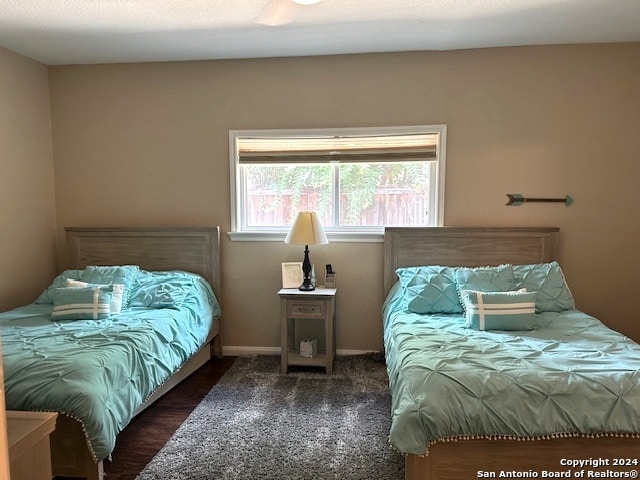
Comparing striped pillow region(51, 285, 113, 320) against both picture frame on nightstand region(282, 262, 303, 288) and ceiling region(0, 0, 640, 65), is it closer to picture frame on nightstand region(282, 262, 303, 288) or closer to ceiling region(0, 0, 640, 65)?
picture frame on nightstand region(282, 262, 303, 288)

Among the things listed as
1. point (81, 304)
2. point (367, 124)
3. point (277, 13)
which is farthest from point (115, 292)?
point (367, 124)

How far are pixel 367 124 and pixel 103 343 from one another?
8.08ft

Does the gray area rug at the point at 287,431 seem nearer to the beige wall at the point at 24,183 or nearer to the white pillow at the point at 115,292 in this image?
the white pillow at the point at 115,292

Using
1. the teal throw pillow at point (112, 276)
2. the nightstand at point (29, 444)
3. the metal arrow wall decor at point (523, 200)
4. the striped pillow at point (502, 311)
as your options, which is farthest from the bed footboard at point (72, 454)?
the metal arrow wall decor at point (523, 200)

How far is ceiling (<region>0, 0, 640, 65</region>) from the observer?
262cm

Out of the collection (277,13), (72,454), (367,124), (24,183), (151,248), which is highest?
(277,13)

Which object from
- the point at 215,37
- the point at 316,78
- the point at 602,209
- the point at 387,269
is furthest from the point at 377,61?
the point at 602,209

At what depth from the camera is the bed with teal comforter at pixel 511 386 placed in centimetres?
173

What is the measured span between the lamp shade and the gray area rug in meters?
1.01

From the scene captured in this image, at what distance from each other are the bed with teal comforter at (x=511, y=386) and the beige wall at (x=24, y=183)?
3062 millimetres

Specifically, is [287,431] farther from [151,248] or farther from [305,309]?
[151,248]

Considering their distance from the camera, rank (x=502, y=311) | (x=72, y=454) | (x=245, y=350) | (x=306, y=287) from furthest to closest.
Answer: (x=245, y=350) → (x=306, y=287) → (x=502, y=311) → (x=72, y=454)

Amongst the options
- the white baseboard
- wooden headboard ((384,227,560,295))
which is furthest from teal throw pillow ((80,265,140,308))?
wooden headboard ((384,227,560,295))

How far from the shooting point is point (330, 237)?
3621 mm
